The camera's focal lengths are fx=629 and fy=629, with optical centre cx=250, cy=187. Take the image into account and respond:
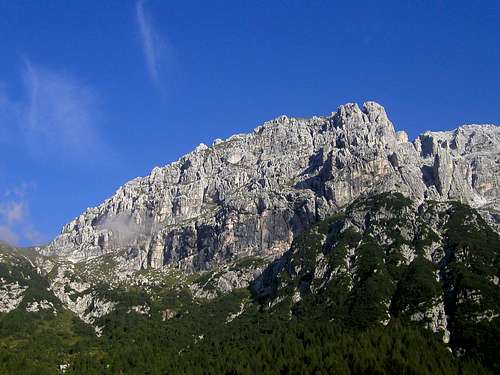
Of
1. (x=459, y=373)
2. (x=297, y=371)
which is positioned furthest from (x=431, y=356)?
(x=297, y=371)

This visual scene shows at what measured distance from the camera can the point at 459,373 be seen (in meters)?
188

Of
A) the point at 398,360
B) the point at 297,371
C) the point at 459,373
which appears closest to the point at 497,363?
the point at 459,373

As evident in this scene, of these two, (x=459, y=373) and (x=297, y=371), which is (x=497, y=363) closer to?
(x=459, y=373)

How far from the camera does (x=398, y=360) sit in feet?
625

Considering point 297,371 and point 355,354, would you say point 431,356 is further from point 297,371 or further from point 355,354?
point 297,371

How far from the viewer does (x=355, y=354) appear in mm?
197125

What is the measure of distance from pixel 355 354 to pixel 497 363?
44518mm

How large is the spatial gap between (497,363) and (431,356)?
20402mm

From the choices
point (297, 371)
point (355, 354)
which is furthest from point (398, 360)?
point (297, 371)

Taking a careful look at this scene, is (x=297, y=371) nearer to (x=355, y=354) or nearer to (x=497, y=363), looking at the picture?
(x=355, y=354)

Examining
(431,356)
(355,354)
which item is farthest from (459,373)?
(355,354)

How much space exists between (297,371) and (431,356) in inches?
1673

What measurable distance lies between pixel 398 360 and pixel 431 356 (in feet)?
47.6

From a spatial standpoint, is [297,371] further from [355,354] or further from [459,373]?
[459,373]
